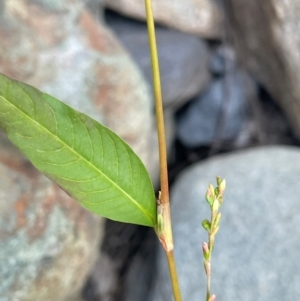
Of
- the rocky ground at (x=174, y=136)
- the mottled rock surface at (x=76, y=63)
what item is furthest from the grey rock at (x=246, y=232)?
the mottled rock surface at (x=76, y=63)

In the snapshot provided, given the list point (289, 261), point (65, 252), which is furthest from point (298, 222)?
point (65, 252)

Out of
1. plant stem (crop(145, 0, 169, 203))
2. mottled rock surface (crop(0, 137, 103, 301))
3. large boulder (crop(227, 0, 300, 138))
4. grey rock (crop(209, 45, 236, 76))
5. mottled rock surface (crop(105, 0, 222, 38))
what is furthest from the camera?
grey rock (crop(209, 45, 236, 76))

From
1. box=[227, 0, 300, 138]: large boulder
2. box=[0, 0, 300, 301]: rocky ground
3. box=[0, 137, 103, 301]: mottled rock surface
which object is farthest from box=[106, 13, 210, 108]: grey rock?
box=[0, 137, 103, 301]: mottled rock surface

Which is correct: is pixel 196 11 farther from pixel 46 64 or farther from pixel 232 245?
pixel 232 245

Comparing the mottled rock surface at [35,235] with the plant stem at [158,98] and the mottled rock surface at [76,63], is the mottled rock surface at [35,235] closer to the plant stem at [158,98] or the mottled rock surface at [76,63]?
the mottled rock surface at [76,63]

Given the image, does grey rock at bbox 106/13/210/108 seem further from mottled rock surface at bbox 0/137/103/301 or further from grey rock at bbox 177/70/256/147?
mottled rock surface at bbox 0/137/103/301

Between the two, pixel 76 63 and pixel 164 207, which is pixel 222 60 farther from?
pixel 164 207
